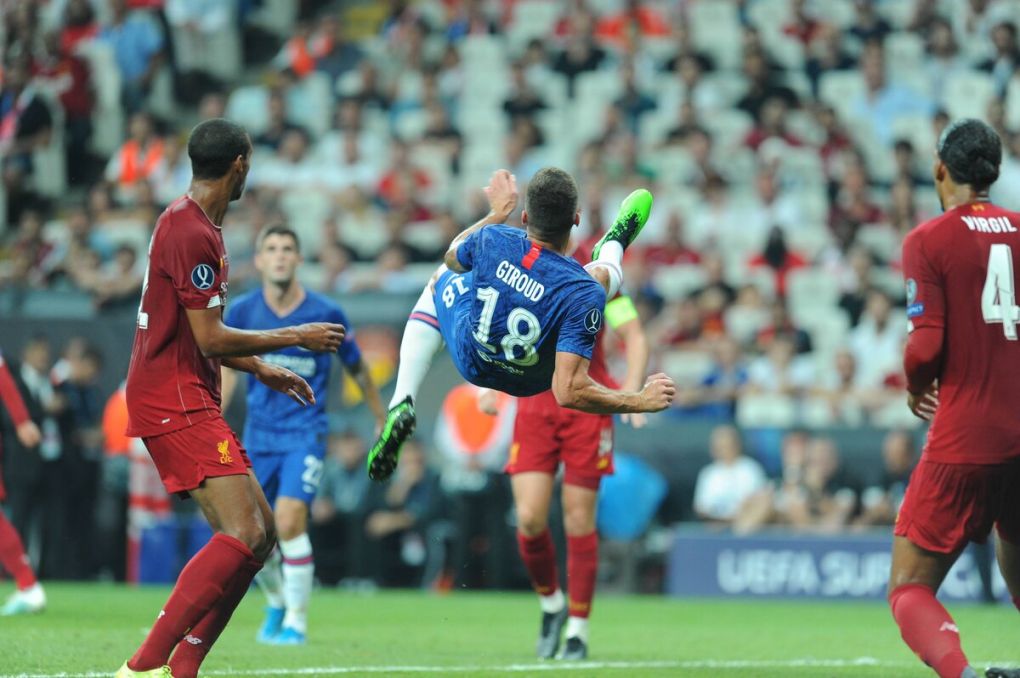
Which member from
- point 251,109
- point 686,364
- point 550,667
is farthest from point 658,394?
point 251,109

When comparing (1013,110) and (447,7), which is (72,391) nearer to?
(447,7)

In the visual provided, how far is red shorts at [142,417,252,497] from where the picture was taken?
6.98 meters

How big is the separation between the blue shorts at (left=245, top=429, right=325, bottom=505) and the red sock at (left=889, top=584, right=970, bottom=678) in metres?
5.09

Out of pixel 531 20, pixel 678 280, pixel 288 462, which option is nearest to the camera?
pixel 288 462

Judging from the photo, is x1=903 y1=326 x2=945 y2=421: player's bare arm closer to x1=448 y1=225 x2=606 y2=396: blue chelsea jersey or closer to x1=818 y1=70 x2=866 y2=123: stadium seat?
x1=448 y1=225 x2=606 y2=396: blue chelsea jersey

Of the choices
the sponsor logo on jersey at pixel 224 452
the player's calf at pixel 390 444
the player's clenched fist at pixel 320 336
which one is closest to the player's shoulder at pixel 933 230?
the player's clenched fist at pixel 320 336

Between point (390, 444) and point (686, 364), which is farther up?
point (686, 364)

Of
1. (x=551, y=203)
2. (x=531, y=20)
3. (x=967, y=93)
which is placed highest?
(x=531, y=20)

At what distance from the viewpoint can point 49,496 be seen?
17.4 metres

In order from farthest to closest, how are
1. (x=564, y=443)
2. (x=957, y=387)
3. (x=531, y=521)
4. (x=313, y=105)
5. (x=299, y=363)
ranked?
(x=313, y=105) → (x=299, y=363) → (x=564, y=443) → (x=531, y=521) → (x=957, y=387)

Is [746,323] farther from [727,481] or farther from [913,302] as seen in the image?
[913,302]

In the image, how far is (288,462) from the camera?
36.1 ft

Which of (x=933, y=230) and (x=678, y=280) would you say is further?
(x=678, y=280)

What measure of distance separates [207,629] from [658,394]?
2.32 meters
